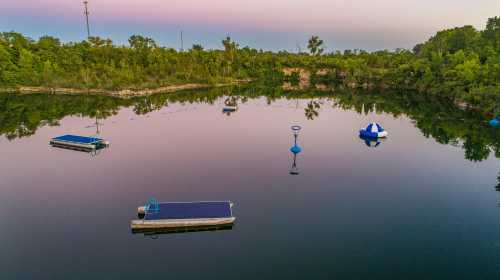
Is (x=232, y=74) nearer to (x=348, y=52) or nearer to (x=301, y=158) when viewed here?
(x=348, y=52)

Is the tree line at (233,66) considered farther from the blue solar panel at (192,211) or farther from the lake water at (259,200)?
the blue solar panel at (192,211)

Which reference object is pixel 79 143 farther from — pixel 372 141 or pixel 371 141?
pixel 372 141

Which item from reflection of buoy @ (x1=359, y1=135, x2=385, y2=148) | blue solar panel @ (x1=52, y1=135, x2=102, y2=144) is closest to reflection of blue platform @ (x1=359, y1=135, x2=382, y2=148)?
reflection of buoy @ (x1=359, y1=135, x2=385, y2=148)

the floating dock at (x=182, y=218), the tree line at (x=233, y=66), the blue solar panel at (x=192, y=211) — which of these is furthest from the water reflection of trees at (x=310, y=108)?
the floating dock at (x=182, y=218)

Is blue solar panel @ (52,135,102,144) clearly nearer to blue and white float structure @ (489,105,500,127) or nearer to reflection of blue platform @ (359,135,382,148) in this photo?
reflection of blue platform @ (359,135,382,148)

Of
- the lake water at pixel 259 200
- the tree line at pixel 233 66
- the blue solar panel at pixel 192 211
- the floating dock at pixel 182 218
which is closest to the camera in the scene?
the lake water at pixel 259 200

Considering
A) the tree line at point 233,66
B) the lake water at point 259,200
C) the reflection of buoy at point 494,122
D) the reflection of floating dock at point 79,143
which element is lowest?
the lake water at point 259,200

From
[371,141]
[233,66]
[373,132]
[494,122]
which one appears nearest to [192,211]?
[371,141]
